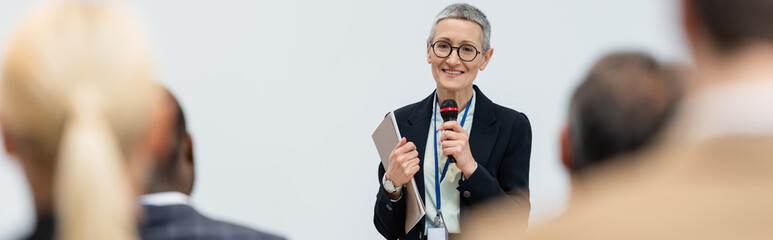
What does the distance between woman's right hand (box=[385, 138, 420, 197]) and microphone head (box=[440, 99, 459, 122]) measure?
0.48ft

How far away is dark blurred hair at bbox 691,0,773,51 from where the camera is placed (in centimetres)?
71

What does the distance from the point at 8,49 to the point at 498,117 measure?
83.6 inches

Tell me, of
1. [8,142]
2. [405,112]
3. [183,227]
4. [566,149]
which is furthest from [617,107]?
[405,112]

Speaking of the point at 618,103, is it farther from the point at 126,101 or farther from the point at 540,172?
the point at 540,172

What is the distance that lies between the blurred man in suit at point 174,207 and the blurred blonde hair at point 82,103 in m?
0.18

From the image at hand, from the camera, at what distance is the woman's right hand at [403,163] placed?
9.52 ft

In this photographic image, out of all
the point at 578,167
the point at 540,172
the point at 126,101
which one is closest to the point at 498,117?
the point at 540,172

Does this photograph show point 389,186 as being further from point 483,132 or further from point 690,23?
point 690,23

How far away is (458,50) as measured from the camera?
321cm

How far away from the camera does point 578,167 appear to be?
150 centimetres

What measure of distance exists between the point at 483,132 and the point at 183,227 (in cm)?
178

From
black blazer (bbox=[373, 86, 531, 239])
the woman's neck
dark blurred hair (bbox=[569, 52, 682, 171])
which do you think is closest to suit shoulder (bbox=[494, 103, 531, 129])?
black blazer (bbox=[373, 86, 531, 239])

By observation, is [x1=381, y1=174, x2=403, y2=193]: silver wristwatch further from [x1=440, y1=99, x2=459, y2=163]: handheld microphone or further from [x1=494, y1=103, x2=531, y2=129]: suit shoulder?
[x1=494, y1=103, x2=531, y2=129]: suit shoulder

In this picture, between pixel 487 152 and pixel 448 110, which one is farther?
pixel 487 152
